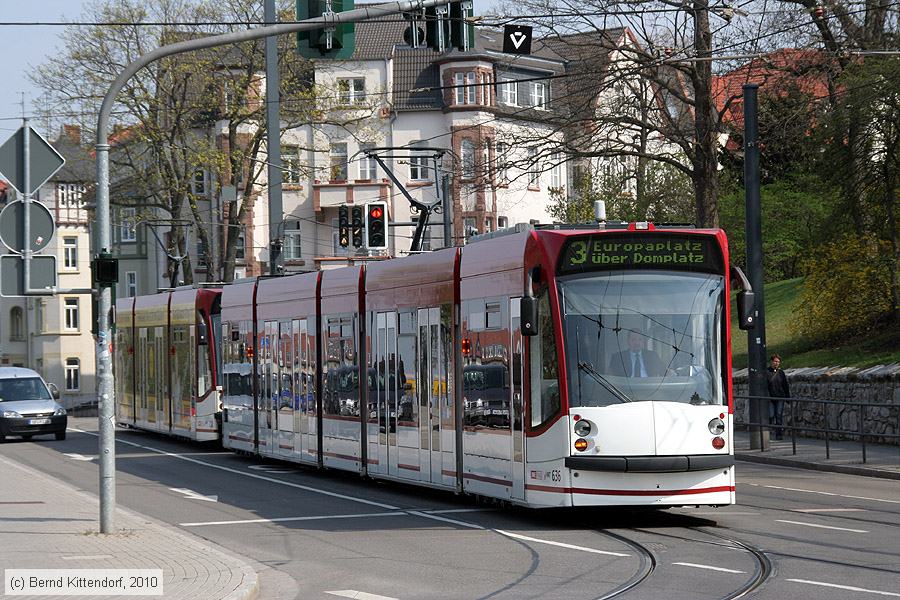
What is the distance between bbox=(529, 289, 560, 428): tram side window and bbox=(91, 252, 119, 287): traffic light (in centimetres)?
441

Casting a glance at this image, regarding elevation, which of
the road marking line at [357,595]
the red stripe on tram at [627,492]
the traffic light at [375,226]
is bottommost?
the road marking line at [357,595]

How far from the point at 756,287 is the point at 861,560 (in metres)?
15.0

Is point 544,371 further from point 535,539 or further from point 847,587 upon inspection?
point 847,587

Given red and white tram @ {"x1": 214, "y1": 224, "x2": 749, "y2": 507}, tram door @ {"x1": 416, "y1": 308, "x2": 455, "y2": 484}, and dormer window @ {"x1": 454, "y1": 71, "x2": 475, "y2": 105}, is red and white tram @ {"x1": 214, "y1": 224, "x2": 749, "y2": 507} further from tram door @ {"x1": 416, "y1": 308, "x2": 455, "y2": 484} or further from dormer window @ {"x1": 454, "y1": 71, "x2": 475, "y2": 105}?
dormer window @ {"x1": 454, "y1": 71, "x2": 475, "y2": 105}

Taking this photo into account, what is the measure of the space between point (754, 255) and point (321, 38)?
1350 cm

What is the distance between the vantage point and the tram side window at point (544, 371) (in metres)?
15.8

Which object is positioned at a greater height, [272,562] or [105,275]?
[105,275]

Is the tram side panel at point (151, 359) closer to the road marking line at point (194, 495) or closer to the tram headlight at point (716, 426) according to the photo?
the road marking line at point (194, 495)

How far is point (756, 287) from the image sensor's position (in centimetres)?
2762

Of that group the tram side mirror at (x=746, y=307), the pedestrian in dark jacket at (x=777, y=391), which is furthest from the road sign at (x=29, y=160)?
the pedestrian in dark jacket at (x=777, y=391)

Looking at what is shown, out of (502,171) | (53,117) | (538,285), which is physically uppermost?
(53,117)

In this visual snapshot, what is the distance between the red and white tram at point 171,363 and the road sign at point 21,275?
54.9 feet

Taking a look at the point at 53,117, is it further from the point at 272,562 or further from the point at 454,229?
the point at 272,562

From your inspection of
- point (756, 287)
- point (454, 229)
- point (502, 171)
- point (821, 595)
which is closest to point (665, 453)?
point (821, 595)
